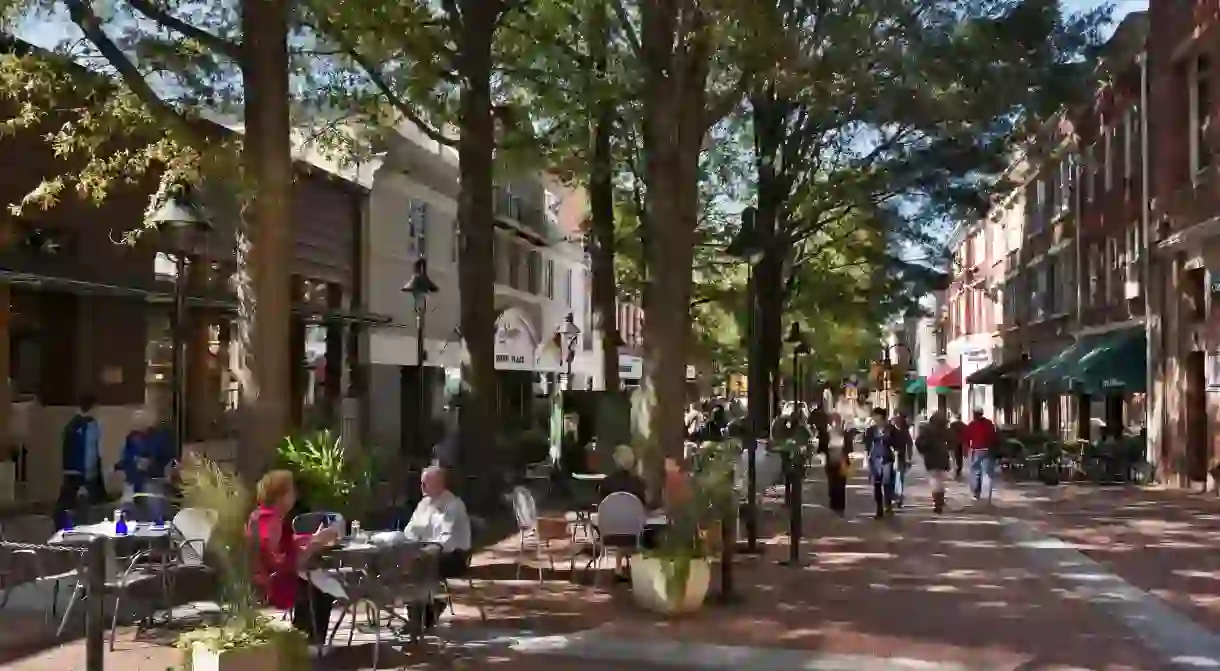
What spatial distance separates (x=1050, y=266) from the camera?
4066 cm

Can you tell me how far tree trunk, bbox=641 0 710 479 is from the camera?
49.8ft

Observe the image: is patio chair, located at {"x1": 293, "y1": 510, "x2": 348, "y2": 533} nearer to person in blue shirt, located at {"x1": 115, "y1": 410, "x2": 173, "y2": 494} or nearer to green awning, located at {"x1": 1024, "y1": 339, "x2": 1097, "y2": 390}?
person in blue shirt, located at {"x1": 115, "y1": 410, "x2": 173, "y2": 494}

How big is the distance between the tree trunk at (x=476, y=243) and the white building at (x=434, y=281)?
8.30m

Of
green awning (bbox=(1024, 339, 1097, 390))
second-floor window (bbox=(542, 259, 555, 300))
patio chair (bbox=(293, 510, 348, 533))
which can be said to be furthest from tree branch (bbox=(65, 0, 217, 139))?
second-floor window (bbox=(542, 259, 555, 300))

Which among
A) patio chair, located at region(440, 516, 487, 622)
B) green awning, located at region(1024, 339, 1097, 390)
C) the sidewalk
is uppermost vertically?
green awning, located at region(1024, 339, 1097, 390)

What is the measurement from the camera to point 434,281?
122 feet

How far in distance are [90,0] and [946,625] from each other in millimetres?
9079

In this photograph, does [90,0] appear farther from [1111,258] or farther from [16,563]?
[1111,258]

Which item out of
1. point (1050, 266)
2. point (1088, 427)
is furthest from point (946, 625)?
point (1050, 266)

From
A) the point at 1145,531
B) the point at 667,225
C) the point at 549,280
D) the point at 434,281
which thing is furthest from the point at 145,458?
the point at 549,280

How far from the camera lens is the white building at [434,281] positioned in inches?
1297

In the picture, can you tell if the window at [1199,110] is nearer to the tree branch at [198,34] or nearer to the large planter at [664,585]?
the large planter at [664,585]

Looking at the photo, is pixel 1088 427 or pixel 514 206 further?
pixel 514 206

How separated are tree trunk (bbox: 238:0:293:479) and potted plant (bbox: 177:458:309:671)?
3272 mm
